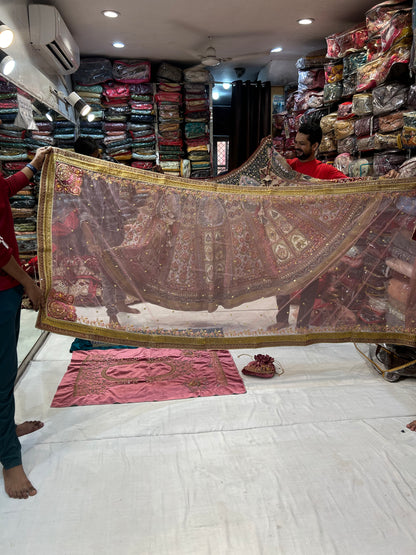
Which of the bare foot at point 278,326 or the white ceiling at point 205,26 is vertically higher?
the white ceiling at point 205,26

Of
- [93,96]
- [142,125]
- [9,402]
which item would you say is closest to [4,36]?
[9,402]

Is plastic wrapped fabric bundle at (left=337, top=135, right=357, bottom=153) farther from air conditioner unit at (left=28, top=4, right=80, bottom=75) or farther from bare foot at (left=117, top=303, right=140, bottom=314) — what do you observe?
air conditioner unit at (left=28, top=4, right=80, bottom=75)

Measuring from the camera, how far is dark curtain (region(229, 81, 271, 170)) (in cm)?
596

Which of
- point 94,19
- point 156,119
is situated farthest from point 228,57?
point 94,19

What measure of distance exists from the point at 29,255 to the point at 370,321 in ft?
10.4

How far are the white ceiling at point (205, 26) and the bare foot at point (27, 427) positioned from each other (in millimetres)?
3311

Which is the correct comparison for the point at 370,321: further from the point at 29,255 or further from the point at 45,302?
the point at 29,255

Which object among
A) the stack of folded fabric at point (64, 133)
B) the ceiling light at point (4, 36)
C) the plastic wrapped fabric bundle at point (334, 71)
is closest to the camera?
the ceiling light at point (4, 36)

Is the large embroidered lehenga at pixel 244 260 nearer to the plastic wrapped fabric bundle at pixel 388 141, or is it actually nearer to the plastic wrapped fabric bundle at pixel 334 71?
the plastic wrapped fabric bundle at pixel 388 141

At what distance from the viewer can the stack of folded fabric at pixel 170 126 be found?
5.57 meters

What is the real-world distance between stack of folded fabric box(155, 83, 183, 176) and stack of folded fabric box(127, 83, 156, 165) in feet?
0.35

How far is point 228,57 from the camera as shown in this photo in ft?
17.6

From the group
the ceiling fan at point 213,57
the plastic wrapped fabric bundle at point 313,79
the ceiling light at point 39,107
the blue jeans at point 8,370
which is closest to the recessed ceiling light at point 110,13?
the ceiling light at point 39,107

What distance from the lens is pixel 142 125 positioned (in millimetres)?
5617
